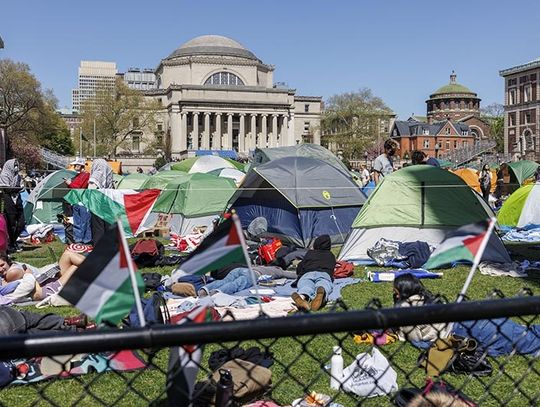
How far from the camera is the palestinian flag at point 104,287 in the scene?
2.10 m

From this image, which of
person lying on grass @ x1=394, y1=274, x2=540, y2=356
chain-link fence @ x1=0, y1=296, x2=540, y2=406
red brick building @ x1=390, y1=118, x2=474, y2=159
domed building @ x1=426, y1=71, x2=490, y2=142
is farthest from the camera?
domed building @ x1=426, y1=71, x2=490, y2=142

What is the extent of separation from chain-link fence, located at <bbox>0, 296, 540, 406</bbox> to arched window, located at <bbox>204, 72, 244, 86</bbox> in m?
95.4

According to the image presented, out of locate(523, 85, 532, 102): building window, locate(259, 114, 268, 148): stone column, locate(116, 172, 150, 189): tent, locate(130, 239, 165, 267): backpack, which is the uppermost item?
locate(523, 85, 532, 102): building window

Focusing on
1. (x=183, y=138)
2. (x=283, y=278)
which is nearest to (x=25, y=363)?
(x=283, y=278)

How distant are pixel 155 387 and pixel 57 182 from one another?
596 inches

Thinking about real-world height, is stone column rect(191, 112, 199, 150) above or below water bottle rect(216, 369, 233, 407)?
above

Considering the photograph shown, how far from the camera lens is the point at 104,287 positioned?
2.12 metres

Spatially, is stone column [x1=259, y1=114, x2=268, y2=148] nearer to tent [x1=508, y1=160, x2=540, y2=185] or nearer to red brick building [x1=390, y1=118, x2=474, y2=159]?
red brick building [x1=390, y1=118, x2=474, y2=159]

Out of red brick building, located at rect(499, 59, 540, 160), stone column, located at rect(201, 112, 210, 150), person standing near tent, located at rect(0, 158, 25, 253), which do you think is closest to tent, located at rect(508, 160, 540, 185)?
person standing near tent, located at rect(0, 158, 25, 253)

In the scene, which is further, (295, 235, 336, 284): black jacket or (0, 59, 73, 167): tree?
(0, 59, 73, 167): tree

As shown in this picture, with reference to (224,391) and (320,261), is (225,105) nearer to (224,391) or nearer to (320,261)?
(320,261)

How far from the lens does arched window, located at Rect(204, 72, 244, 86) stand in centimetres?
9850

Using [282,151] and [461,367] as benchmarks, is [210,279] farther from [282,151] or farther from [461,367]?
[282,151]

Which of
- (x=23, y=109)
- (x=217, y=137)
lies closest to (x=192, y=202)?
(x=23, y=109)
